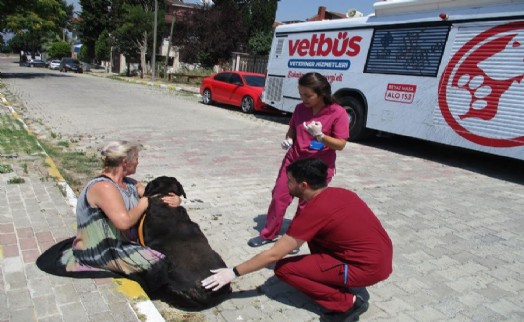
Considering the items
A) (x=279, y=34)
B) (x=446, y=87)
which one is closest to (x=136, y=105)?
(x=279, y=34)

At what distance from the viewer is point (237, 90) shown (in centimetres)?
1519

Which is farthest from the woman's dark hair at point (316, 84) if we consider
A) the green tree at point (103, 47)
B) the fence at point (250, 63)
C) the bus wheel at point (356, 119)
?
the green tree at point (103, 47)

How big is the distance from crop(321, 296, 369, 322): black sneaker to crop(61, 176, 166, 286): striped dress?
3.89 ft

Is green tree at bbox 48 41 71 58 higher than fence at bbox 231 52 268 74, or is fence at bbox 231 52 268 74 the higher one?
fence at bbox 231 52 268 74

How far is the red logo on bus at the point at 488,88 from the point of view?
7178 millimetres

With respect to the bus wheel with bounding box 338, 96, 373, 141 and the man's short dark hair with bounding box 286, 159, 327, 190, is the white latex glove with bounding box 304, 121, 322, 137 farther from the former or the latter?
the bus wheel with bounding box 338, 96, 373, 141

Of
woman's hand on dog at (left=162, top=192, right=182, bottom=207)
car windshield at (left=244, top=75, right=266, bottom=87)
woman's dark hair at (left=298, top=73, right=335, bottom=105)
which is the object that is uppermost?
woman's dark hair at (left=298, top=73, right=335, bottom=105)

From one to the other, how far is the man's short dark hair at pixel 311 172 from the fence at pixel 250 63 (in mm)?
21057

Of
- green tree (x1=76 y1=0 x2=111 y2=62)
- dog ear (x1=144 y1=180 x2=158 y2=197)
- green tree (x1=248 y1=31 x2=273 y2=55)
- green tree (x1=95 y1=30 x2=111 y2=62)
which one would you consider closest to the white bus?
dog ear (x1=144 y1=180 x2=158 y2=197)

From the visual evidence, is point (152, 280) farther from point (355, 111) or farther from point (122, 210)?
point (355, 111)

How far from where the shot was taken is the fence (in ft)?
77.7

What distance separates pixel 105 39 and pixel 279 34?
4461 centimetres

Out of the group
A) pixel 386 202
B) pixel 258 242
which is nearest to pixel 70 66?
pixel 386 202

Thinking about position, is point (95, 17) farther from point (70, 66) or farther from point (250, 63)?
point (250, 63)
